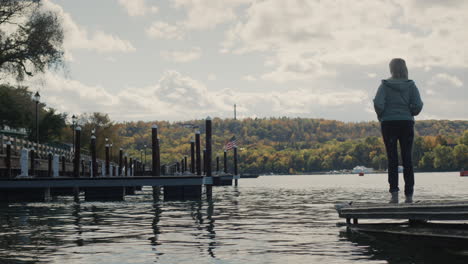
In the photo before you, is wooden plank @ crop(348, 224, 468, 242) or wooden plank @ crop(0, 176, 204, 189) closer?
wooden plank @ crop(348, 224, 468, 242)

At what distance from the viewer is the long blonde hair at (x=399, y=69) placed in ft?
41.3

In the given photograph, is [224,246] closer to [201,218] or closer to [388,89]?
[388,89]

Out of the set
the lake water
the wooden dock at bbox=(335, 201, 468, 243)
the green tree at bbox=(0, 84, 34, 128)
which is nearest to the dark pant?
the wooden dock at bbox=(335, 201, 468, 243)

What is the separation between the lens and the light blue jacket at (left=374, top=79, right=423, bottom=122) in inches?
485

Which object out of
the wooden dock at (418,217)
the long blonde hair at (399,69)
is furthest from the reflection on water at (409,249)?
the long blonde hair at (399,69)

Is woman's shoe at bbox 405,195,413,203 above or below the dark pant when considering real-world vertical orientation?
below

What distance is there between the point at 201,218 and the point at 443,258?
388 inches

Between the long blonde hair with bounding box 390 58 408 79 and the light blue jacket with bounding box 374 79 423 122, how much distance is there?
0.16 metres

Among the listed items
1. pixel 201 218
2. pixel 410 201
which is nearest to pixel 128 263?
pixel 410 201

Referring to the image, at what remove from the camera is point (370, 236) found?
12.4 metres

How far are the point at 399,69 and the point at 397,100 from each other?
0.68 metres

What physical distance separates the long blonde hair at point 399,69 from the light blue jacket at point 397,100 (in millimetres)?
163

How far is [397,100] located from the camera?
12.3 m

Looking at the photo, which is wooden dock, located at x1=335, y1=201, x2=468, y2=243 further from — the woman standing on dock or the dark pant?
the dark pant
